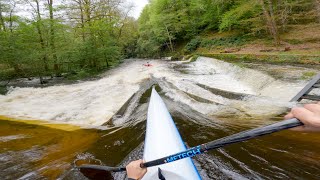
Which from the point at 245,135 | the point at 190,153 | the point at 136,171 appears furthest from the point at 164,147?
the point at 245,135

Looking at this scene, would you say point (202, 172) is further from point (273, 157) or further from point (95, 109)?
point (95, 109)

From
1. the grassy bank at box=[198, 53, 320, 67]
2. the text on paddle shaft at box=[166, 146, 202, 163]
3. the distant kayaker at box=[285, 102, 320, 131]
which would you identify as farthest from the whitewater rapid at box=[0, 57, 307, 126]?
the distant kayaker at box=[285, 102, 320, 131]

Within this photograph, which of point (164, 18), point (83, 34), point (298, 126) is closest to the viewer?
point (298, 126)

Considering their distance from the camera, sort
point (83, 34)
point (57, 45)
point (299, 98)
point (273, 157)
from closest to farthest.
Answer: point (273, 157) < point (299, 98) < point (57, 45) < point (83, 34)

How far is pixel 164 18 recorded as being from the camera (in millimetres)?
29375

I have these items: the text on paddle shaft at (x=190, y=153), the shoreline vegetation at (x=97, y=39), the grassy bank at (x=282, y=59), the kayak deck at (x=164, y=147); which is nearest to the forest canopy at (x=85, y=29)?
the shoreline vegetation at (x=97, y=39)

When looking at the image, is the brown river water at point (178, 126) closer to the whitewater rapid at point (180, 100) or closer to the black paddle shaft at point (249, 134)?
the whitewater rapid at point (180, 100)

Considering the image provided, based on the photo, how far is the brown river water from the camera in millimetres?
3453

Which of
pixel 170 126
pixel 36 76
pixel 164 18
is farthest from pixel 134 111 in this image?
pixel 164 18

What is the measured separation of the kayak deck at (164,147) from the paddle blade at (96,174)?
58cm

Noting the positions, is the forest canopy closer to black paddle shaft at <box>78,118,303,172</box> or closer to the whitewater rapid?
the whitewater rapid

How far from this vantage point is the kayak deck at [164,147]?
2326 millimetres

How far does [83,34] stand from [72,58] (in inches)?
111

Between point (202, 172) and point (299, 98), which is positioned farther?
point (299, 98)
